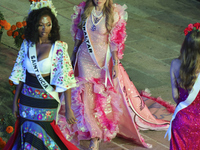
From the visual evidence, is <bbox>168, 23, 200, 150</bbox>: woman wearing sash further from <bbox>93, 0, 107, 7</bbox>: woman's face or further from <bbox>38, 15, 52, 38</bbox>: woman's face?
<bbox>93, 0, 107, 7</bbox>: woman's face

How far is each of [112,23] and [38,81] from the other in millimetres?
1470

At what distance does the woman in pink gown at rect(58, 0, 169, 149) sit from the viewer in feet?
15.5

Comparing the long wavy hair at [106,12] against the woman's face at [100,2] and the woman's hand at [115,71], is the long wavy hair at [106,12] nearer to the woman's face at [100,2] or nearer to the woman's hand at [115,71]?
the woman's face at [100,2]

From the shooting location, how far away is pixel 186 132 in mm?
3529

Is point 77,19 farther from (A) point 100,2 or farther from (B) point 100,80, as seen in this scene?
(B) point 100,80

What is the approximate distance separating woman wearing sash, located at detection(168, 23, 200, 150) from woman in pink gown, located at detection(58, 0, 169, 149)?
1.32 m

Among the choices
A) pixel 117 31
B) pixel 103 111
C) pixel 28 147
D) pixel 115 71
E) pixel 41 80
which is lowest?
pixel 103 111

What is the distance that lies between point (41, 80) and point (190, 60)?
1324 millimetres

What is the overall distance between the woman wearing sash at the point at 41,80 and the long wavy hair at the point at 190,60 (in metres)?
1.01

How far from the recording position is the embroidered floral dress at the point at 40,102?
3.59 metres

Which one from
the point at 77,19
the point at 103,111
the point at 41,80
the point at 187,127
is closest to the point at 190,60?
the point at 187,127

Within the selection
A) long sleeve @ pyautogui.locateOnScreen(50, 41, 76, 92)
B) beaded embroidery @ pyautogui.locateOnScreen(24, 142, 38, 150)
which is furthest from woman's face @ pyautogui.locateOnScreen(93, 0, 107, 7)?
beaded embroidery @ pyautogui.locateOnScreen(24, 142, 38, 150)

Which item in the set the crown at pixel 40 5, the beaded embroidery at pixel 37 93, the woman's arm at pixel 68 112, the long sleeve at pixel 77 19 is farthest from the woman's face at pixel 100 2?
the beaded embroidery at pixel 37 93

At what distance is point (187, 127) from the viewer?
352 cm
